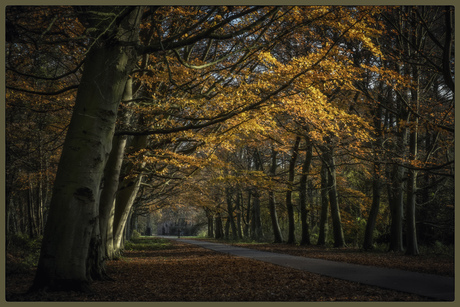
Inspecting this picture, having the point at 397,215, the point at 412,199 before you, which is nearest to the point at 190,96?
the point at 412,199

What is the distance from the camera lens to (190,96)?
10.5 metres

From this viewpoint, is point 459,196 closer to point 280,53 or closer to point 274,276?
point 274,276

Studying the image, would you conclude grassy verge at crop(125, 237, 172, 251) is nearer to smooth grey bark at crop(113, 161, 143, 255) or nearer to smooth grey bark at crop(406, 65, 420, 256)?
smooth grey bark at crop(113, 161, 143, 255)

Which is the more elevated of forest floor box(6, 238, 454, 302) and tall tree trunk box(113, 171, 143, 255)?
tall tree trunk box(113, 171, 143, 255)

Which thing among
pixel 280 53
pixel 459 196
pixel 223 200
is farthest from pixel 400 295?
pixel 223 200

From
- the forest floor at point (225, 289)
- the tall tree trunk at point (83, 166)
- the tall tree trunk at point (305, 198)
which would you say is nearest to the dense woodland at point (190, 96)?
the tall tree trunk at point (83, 166)

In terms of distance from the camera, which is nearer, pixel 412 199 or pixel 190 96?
pixel 190 96

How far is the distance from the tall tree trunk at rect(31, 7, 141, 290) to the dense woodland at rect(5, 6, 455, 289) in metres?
0.02

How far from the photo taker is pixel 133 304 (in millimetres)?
4566

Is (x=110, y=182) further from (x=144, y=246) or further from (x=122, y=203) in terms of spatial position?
(x=144, y=246)

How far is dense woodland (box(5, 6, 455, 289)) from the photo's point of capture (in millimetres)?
5445

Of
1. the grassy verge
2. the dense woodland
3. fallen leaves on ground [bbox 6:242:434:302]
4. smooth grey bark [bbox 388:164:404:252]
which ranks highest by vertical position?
the dense woodland

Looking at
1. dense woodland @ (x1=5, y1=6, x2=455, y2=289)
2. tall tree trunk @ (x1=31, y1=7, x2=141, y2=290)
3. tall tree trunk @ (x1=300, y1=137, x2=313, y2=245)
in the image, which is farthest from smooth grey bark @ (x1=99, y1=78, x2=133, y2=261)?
tall tree trunk @ (x1=300, y1=137, x2=313, y2=245)

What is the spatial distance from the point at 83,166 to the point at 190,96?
5518 millimetres
